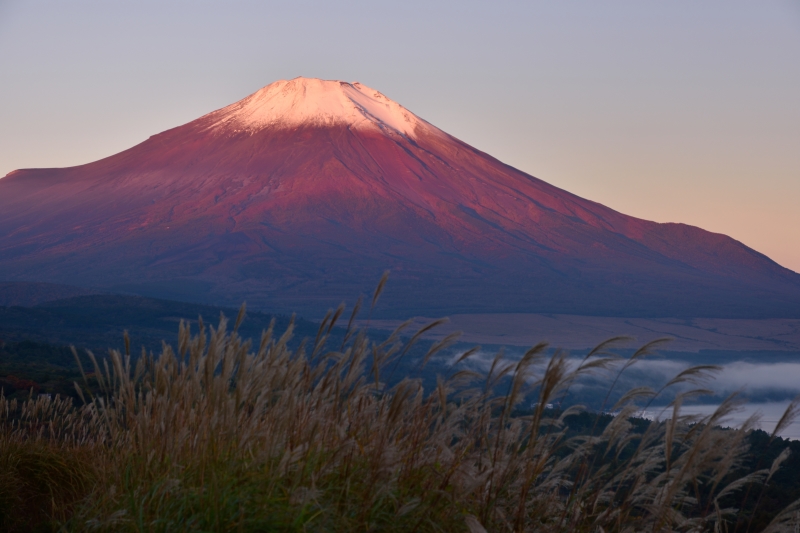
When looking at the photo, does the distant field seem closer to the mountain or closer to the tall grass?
the mountain

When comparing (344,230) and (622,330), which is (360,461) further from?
(344,230)

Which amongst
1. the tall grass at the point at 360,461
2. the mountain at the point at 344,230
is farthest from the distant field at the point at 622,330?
the tall grass at the point at 360,461

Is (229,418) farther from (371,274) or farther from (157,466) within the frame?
(371,274)

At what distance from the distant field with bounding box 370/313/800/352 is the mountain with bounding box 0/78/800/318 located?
A: 4.56 m

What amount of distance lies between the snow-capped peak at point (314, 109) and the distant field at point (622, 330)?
66.8 meters

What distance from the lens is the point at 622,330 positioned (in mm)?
79688

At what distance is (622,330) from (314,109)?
273 ft

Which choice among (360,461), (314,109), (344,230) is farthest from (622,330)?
(314,109)

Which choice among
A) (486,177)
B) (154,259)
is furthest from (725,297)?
(154,259)

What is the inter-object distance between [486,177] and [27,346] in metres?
120

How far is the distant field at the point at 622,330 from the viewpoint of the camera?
72125 mm

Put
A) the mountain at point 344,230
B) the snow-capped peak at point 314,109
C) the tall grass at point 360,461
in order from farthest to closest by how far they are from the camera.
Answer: the snow-capped peak at point 314,109, the mountain at point 344,230, the tall grass at point 360,461

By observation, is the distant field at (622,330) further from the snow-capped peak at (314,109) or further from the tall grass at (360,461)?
the snow-capped peak at (314,109)

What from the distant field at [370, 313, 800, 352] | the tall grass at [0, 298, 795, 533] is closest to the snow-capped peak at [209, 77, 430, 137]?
the distant field at [370, 313, 800, 352]
